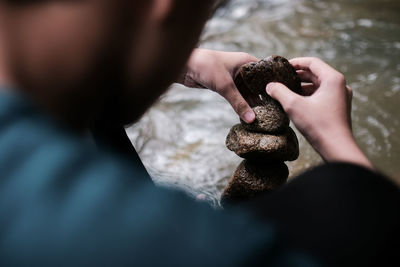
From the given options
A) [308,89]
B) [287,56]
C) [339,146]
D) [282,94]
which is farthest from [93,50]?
[287,56]

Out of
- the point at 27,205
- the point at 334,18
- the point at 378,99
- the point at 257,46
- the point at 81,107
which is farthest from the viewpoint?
the point at 334,18

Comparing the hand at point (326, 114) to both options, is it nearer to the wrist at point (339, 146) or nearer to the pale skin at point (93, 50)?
the wrist at point (339, 146)

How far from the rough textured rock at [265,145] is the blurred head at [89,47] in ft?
3.52

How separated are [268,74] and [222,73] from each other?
201 mm

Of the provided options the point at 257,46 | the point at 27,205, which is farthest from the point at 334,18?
the point at 27,205

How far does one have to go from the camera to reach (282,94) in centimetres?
157

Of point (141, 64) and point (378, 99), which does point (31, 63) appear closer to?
point (141, 64)

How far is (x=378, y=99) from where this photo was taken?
3195mm

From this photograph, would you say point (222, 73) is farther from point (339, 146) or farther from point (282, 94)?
point (339, 146)

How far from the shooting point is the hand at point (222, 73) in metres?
1.72

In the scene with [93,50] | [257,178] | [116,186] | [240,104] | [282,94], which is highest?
[93,50]

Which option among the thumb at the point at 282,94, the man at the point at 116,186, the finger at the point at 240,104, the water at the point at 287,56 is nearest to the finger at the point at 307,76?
the thumb at the point at 282,94

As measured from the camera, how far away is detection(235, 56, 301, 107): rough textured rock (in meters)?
1.66

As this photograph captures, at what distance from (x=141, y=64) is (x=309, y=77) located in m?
1.27
